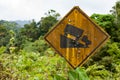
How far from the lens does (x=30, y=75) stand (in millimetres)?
4148

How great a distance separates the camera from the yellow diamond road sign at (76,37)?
4.16 m

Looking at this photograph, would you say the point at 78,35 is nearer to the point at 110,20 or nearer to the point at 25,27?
the point at 110,20

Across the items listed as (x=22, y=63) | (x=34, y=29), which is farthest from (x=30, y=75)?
(x=34, y=29)

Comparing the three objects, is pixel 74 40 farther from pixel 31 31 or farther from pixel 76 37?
pixel 31 31

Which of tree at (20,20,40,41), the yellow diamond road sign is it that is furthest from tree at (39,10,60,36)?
the yellow diamond road sign

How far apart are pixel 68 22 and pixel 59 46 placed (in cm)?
27

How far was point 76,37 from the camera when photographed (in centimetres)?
416

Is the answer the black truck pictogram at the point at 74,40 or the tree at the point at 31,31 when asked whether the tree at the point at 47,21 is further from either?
the black truck pictogram at the point at 74,40

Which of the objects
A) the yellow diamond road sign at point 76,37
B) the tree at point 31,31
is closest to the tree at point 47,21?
the tree at point 31,31

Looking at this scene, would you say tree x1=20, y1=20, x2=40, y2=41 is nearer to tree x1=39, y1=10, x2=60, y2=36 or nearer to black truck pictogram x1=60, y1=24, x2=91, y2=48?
tree x1=39, y1=10, x2=60, y2=36

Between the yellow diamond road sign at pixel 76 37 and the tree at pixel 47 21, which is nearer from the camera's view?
the yellow diamond road sign at pixel 76 37

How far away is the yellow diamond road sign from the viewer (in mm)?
4164

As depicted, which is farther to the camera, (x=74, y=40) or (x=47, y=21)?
(x=47, y=21)

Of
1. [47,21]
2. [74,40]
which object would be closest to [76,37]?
[74,40]
